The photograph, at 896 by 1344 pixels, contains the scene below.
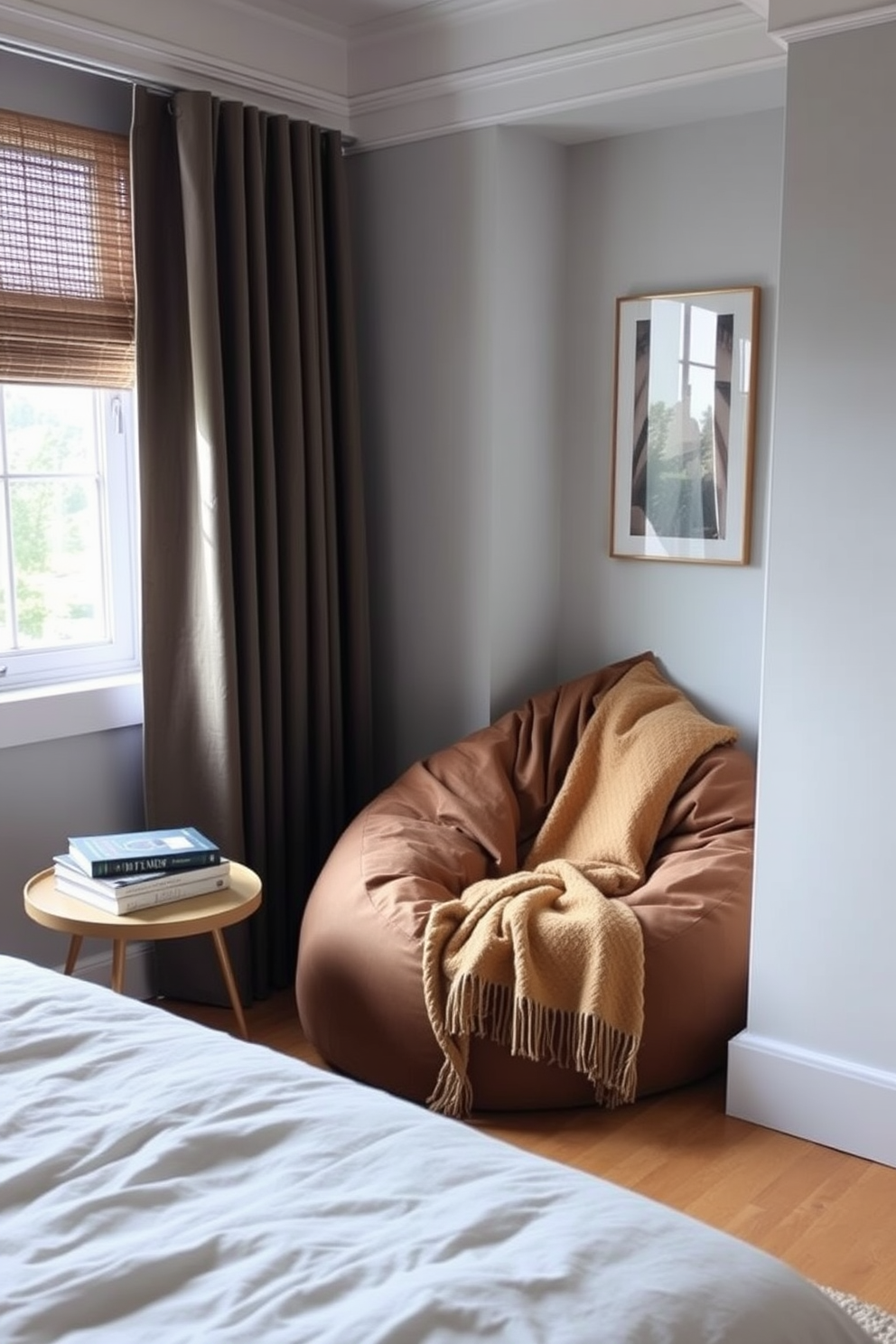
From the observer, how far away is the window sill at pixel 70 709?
330 cm

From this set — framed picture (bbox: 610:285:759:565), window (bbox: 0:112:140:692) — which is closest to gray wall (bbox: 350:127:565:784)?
framed picture (bbox: 610:285:759:565)

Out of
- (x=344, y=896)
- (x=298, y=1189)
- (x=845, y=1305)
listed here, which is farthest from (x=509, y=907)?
(x=298, y=1189)

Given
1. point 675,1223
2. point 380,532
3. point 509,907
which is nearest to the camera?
point 675,1223

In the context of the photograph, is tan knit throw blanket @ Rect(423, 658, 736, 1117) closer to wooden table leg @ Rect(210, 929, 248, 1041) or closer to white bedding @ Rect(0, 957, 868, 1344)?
wooden table leg @ Rect(210, 929, 248, 1041)

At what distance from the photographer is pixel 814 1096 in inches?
113

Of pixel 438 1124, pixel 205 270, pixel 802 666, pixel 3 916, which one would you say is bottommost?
pixel 3 916

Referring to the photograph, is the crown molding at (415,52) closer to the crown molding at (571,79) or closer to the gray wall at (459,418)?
the crown molding at (571,79)

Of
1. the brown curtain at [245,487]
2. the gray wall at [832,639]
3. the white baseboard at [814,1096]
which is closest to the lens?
the gray wall at [832,639]

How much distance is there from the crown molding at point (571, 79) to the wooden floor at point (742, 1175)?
2316mm

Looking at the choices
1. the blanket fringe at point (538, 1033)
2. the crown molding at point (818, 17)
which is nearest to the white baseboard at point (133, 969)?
the blanket fringe at point (538, 1033)

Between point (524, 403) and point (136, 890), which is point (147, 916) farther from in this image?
point (524, 403)

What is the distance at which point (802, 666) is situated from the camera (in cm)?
279

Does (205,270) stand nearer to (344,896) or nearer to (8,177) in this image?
(8,177)

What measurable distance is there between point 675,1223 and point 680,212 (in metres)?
2.88
